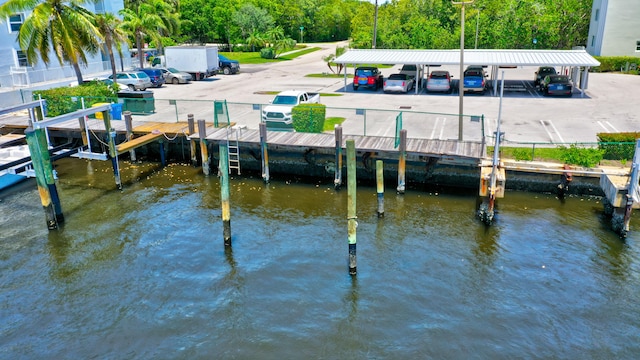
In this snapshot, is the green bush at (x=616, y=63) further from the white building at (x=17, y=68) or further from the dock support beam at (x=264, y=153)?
the white building at (x=17, y=68)

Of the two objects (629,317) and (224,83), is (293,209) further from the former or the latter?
(224,83)

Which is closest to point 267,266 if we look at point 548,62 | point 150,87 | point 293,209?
point 293,209

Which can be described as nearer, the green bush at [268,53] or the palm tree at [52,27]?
the palm tree at [52,27]

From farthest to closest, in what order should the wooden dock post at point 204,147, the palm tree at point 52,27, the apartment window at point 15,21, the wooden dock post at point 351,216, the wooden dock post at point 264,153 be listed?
the apartment window at point 15,21, the palm tree at point 52,27, the wooden dock post at point 204,147, the wooden dock post at point 264,153, the wooden dock post at point 351,216

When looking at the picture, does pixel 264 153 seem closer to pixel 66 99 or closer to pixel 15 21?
pixel 66 99

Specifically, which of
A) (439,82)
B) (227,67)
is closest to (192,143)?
(439,82)

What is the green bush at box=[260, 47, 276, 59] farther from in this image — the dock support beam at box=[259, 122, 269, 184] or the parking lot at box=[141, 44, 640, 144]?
the dock support beam at box=[259, 122, 269, 184]

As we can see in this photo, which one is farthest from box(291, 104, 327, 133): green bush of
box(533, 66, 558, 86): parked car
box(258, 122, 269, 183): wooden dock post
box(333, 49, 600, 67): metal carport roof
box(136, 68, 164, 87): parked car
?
box(533, 66, 558, 86): parked car

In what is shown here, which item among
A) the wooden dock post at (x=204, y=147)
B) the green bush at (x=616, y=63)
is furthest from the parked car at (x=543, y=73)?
the wooden dock post at (x=204, y=147)
